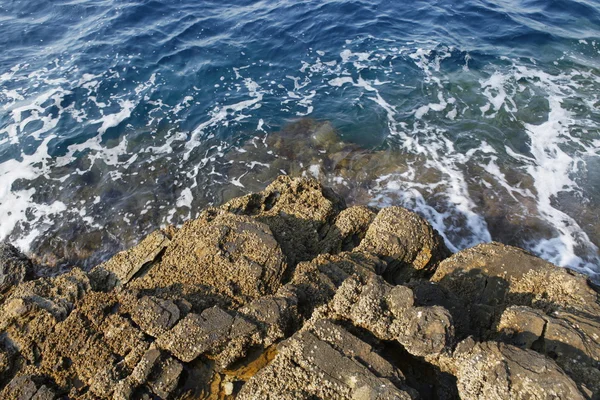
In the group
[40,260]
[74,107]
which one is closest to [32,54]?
[74,107]

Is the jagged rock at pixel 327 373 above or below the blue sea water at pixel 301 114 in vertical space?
above

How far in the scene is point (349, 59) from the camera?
18.0 meters

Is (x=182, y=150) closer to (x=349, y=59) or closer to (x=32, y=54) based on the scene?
(x=349, y=59)

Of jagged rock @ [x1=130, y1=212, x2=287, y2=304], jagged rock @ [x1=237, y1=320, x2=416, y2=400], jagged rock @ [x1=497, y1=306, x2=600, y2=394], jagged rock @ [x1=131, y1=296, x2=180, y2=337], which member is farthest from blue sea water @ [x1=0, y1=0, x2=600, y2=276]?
jagged rock @ [x1=237, y1=320, x2=416, y2=400]

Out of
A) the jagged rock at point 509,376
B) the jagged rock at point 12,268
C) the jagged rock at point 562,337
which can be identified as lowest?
the jagged rock at point 12,268

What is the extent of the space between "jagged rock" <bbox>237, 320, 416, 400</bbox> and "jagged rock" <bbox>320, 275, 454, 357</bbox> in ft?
1.27

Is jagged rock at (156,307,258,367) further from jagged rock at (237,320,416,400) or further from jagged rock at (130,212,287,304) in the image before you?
jagged rock at (130,212,287,304)

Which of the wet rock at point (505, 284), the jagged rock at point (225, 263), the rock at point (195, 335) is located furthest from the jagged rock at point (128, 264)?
the wet rock at point (505, 284)

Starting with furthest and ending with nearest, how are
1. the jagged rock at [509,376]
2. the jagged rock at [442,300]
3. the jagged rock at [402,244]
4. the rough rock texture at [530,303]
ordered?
the jagged rock at [402,244], the jagged rock at [442,300], the rough rock texture at [530,303], the jagged rock at [509,376]

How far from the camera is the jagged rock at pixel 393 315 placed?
14.8 ft

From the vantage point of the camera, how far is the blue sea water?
1094cm

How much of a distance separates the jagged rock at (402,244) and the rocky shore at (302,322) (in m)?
0.02

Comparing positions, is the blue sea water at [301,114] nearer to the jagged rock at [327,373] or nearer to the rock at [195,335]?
the rock at [195,335]

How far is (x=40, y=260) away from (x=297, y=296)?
789cm
